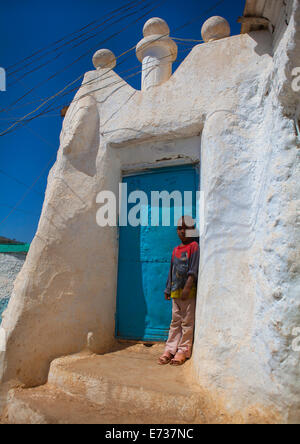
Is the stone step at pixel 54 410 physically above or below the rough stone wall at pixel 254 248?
below

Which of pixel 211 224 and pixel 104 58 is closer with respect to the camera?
pixel 211 224

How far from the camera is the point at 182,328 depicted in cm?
364

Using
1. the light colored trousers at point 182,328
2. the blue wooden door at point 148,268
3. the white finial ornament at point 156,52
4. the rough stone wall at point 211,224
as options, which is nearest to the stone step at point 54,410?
the rough stone wall at point 211,224

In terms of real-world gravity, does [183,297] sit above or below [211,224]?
below

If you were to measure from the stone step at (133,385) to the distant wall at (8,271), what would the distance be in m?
3.21

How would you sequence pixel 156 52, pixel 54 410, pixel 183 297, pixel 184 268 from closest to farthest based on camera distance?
pixel 54 410
pixel 183 297
pixel 184 268
pixel 156 52

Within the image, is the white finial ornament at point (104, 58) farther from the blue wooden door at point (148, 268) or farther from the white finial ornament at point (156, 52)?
the blue wooden door at point (148, 268)

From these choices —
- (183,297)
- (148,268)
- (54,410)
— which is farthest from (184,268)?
(54,410)

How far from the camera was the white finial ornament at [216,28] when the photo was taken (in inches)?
183

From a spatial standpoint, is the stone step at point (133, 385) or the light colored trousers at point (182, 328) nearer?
the stone step at point (133, 385)

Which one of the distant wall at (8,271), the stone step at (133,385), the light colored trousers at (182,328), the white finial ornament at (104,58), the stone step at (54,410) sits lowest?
the stone step at (54,410)

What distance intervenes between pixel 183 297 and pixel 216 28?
3853 mm

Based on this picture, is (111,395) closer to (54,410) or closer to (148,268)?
(54,410)
